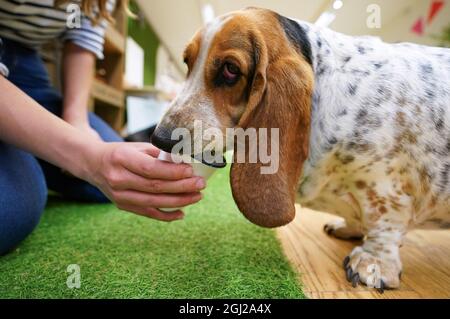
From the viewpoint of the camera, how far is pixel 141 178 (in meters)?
0.82

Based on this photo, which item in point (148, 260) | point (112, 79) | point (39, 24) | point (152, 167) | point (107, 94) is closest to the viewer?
point (152, 167)

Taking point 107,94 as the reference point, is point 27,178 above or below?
above

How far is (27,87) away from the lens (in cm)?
162

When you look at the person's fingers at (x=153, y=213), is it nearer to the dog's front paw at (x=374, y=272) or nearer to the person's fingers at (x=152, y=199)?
the person's fingers at (x=152, y=199)

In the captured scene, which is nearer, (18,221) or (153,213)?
(153,213)

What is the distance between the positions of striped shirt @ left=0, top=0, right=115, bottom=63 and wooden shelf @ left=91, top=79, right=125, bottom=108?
3.15ft

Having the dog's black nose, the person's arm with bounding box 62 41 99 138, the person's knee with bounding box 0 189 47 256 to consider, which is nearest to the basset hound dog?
the dog's black nose

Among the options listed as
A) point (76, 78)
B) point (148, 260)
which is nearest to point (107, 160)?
point (148, 260)

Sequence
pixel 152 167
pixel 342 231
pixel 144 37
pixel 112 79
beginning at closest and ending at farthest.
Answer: pixel 152 167 → pixel 342 231 → pixel 144 37 → pixel 112 79

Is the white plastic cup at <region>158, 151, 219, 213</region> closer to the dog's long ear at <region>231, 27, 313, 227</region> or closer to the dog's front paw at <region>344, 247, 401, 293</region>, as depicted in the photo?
the dog's long ear at <region>231, 27, 313, 227</region>

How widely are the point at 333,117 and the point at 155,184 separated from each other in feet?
1.48

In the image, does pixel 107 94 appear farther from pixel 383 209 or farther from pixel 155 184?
pixel 383 209

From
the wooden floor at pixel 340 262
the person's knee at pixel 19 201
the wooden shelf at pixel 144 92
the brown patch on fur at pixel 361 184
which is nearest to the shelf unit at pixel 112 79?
the wooden shelf at pixel 144 92

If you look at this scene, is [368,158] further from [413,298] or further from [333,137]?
[413,298]
